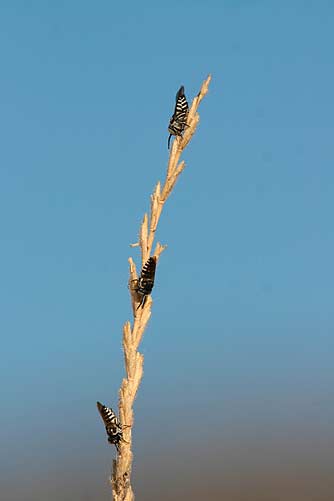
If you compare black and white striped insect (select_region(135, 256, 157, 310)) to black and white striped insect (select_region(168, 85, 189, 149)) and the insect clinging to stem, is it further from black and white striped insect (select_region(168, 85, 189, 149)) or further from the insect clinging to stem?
black and white striped insect (select_region(168, 85, 189, 149))

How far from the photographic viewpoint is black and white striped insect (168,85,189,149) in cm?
477

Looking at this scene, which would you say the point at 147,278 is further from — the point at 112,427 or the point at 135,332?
the point at 112,427

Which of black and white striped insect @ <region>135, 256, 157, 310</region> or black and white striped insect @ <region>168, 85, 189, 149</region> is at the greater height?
black and white striped insect @ <region>168, 85, 189, 149</region>

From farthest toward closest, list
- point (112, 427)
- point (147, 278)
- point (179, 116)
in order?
1. point (179, 116)
2. point (147, 278)
3. point (112, 427)

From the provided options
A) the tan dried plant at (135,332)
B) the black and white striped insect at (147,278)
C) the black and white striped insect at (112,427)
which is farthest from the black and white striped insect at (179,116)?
the black and white striped insect at (112,427)

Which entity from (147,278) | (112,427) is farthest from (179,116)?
(112,427)

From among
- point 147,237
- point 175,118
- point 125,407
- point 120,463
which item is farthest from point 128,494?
point 175,118

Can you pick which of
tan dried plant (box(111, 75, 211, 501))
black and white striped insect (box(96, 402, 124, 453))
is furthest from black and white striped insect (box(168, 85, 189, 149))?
black and white striped insect (box(96, 402, 124, 453))

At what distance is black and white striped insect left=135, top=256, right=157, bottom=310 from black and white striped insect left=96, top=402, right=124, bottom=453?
690 millimetres

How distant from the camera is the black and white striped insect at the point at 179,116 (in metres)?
4.77

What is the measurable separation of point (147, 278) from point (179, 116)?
130 cm

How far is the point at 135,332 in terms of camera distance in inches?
161

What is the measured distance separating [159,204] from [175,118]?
782 mm

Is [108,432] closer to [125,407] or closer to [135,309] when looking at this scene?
[125,407]
